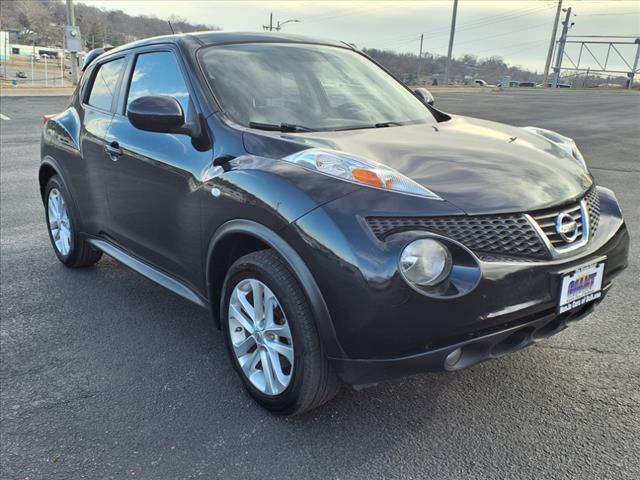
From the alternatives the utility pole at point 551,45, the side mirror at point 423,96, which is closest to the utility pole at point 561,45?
the utility pole at point 551,45

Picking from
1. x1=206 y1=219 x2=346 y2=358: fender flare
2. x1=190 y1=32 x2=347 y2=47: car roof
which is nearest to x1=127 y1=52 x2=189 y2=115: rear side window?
x1=190 y1=32 x2=347 y2=47: car roof

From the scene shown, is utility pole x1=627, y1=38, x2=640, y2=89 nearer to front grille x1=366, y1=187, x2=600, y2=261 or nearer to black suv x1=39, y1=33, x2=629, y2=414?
black suv x1=39, y1=33, x2=629, y2=414

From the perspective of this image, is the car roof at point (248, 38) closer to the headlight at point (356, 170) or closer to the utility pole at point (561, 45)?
the headlight at point (356, 170)

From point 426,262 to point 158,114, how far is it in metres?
1.63

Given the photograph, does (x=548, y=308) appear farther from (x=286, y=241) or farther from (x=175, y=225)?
(x=175, y=225)

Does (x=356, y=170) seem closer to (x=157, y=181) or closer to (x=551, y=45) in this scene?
(x=157, y=181)

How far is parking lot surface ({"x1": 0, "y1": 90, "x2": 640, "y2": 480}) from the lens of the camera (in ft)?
7.71

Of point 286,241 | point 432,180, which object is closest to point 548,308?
point 432,180

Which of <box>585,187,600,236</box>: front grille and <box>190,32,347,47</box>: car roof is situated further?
<box>190,32,347,47</box>: car roof

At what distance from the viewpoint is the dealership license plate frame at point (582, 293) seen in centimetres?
234

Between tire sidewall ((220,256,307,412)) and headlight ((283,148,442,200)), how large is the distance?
52 centimetres

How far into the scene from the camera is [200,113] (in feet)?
9.85

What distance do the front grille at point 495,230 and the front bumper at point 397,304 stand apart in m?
0.04

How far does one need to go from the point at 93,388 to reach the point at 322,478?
141 centimetres
